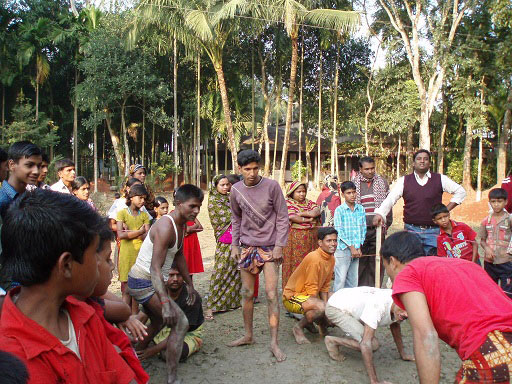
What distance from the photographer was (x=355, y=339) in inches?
157

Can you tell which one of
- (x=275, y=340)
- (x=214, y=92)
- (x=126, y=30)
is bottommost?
(x=275, y=340)

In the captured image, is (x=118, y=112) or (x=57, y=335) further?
(x=118, y=112)

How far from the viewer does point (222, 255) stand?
5688 mm

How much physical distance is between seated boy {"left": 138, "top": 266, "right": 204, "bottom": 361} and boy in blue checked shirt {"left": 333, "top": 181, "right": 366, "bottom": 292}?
1862mm

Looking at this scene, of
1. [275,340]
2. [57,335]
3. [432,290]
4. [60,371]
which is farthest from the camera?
[275,340]

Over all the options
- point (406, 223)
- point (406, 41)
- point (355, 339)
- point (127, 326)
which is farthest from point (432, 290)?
point (406, 41)

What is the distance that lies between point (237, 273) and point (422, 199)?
96.4 inches

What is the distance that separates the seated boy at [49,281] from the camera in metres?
1.30

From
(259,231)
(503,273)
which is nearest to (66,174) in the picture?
(259,231)

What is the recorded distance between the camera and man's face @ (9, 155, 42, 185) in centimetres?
338

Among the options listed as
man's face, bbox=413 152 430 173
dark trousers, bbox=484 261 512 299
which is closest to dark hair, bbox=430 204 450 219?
man's face, bbox=413 152 430 173

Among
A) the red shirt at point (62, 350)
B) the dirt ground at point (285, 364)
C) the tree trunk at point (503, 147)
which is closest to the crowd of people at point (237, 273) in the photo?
the red shirt at point (62, 350)

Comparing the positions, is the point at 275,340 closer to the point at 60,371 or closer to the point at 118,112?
the point at 60,371

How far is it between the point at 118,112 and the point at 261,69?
24.9ft
